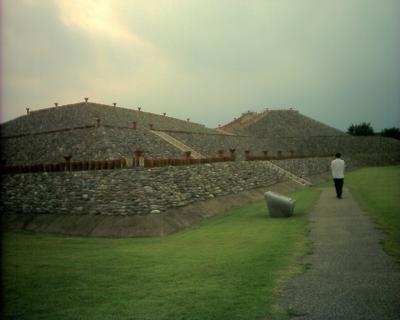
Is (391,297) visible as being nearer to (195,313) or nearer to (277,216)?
(195,313)

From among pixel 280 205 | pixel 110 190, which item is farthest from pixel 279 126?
pixel 110 190

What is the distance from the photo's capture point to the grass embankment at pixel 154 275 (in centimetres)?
582

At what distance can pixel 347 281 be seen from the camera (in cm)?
647

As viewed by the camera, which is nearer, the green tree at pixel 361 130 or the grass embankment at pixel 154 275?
the grass embankment at pixel 154 275

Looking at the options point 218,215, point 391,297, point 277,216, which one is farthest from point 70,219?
point 391,297

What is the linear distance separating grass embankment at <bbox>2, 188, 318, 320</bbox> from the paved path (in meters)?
0.40

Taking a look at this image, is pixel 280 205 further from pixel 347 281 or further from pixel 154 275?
pixel 347 281

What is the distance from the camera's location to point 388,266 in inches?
286

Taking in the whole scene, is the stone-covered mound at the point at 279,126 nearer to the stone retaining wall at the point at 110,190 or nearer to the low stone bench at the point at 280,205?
the stone retaining wall at the point at 110,190

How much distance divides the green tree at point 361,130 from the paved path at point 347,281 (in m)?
81.2

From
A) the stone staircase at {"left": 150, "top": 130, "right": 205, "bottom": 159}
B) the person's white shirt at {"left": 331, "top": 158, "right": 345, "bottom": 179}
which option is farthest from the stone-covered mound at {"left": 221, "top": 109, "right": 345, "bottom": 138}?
the person's white shirt at {"left": 331, "top": 158, "right": 345, "bottom": 179}

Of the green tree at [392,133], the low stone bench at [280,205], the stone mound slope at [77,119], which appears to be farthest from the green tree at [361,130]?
the low stone bench at [280,205]

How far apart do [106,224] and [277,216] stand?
6.32 m

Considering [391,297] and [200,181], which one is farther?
[200,181]
